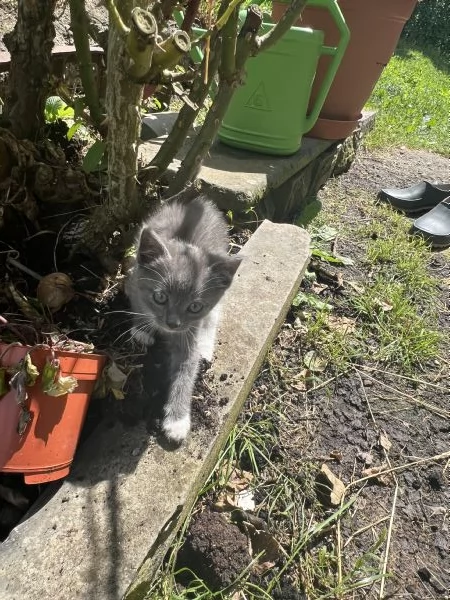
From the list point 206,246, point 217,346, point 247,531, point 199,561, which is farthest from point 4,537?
point 206,246

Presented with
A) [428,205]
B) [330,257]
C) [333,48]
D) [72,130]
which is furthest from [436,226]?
[72,130]

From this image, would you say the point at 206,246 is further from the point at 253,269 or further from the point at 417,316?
the point at 417,316

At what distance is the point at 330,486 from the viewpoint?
170 cm

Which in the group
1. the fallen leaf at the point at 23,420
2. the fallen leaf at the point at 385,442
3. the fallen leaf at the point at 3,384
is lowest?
the fallen leaf at the point at 385,442

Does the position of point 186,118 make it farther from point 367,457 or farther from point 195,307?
point 367,457

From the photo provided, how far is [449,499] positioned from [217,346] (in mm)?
956

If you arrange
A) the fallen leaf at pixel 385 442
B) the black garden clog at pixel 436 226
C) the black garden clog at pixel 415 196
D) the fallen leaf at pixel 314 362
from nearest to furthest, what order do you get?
1. the fallen leaf at pixel 385 442
2. the fallen leaf at pixel 314 362
3. the black garden clog at pixel 436 226
4. the black garden clog at pixel 415 196

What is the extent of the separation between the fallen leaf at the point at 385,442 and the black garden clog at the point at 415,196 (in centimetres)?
215

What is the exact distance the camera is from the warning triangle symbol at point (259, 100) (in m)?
2.70

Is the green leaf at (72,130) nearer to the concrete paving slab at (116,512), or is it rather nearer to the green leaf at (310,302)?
the concrete paving slab at (116,512)

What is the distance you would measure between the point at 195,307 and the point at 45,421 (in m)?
0.65

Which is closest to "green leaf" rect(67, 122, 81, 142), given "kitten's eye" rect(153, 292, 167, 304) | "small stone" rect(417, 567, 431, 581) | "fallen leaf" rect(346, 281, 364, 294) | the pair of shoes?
"kitten's eye" rect(153, 292, 167, 304)

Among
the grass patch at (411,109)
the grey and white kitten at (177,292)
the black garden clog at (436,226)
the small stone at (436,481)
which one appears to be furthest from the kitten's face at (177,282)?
the grass patch at (411,109)

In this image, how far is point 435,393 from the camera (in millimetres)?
2180
